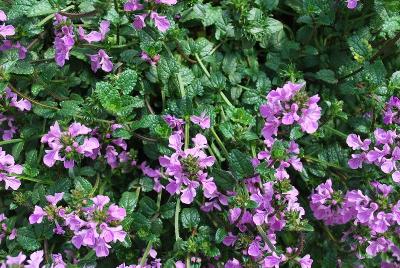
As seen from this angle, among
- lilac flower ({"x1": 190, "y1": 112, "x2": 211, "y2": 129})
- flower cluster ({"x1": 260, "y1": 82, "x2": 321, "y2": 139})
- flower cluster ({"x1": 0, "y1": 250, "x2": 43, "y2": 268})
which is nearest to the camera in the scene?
flower cluster ({"x1": 0, "y1": 250, "x2": 43, "y2": 268})

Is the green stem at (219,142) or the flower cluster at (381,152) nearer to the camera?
the flower cluster at (381,152)

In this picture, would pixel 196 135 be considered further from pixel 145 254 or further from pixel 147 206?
pixel 145 254

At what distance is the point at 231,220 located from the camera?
226cm

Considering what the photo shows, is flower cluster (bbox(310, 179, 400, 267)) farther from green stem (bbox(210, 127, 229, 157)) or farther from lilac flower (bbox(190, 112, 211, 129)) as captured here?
lilac flower (bbox(190, 112, 211, 129))

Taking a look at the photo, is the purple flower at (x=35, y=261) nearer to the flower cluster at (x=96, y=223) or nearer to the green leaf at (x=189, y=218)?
the flower cluster at (x=96, y=223)

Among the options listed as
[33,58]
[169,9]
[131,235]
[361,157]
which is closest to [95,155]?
[131,235]

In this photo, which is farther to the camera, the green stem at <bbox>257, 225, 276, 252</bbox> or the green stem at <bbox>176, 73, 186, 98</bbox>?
the green stem at <bbox>176, 73, 186, 98</bbox>

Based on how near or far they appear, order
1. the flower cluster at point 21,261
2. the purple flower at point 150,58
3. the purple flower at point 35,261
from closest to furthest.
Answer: the flower cluster at point 21,261 → the purple flower at point 35,261 → the purple flower at point 150,58

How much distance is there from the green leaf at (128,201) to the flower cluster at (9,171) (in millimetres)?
434

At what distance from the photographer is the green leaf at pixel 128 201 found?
2279mm

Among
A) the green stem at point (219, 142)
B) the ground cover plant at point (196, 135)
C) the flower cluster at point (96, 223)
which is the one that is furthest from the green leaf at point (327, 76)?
the flower cluster at point (96, 223)

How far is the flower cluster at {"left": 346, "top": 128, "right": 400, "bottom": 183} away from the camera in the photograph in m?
2.21

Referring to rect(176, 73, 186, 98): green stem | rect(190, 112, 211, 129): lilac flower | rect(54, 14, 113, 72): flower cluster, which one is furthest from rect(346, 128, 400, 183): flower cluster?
rect(54, 14, 113, 72): flower cluster

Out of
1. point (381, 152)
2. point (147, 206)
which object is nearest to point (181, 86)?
point (147, 206)
